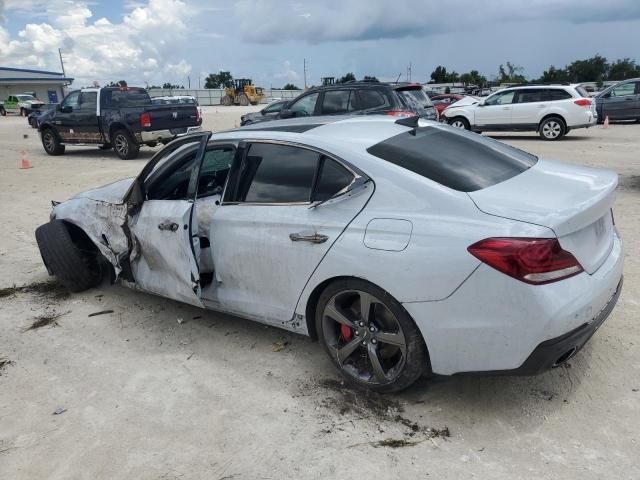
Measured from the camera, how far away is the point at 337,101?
39.1ft

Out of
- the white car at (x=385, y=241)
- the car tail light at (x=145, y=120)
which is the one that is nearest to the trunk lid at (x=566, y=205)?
the white car at (x=385, y=241)

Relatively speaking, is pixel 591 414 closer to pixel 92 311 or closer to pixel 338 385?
pixel 338 385

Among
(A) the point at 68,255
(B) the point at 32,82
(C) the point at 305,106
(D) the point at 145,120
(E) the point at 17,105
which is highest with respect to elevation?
(B) the point at 32,82

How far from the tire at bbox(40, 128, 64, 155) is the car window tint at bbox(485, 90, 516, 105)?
43.8 feet

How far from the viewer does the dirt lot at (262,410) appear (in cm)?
267

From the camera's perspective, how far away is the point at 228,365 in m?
3.68

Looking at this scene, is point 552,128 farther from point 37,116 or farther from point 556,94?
point 37,116

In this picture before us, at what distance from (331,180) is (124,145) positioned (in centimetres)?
1261

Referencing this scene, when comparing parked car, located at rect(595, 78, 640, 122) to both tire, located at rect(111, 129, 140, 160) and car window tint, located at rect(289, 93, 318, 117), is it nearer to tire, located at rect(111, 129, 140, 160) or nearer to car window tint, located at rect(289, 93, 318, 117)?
car window tint, located at rect(289, 93, 318, 117)

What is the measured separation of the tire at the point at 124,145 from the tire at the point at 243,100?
39468 mm

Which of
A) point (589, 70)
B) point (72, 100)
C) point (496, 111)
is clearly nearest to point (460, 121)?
point (496, 111)

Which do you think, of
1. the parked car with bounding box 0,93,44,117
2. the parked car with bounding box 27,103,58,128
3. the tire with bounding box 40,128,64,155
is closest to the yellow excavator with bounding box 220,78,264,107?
the parked car with bounding box 0,93,44,117

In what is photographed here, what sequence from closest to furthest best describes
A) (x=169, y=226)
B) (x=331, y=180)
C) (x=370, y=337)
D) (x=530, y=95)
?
(x=370, y=337)
(x=331, y=180)
(x=169, y=226)
(x=530, y=95)

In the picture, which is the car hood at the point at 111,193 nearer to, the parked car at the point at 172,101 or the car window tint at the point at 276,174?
the car window tint at the point at 276,174
